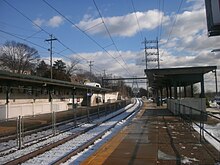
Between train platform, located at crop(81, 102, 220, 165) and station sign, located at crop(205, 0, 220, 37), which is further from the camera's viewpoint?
station sign, located at crop(205, 0, 220, 37)

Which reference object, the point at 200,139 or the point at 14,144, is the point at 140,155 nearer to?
the point at 200,139

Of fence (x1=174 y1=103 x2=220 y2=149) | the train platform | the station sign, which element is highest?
the station sign

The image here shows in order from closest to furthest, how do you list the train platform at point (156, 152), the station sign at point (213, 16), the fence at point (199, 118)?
the train platform at point (156, 152), the station sign at point (213, 16), the fence at point (199, 118)

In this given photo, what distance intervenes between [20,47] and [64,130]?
7564 centimetres

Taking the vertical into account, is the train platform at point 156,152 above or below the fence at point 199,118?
below

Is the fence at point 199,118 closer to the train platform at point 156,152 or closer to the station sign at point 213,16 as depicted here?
the train platform at point 156,152

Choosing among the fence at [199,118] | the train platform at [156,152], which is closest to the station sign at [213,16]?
the fence at [199,118]

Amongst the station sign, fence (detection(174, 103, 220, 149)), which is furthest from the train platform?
the station sign

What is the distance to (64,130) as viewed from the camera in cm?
1894

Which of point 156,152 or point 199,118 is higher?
point 199,118

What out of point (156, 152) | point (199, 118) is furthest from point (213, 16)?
point (199, 118)

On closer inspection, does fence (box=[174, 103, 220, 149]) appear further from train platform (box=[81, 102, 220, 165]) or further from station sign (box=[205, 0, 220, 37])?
station sign (box=[205, 0, 220, 37])

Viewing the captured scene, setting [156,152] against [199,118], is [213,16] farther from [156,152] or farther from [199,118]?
[199,118]

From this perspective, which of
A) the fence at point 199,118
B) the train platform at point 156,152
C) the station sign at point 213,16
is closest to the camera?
the train platform at point 156,152
